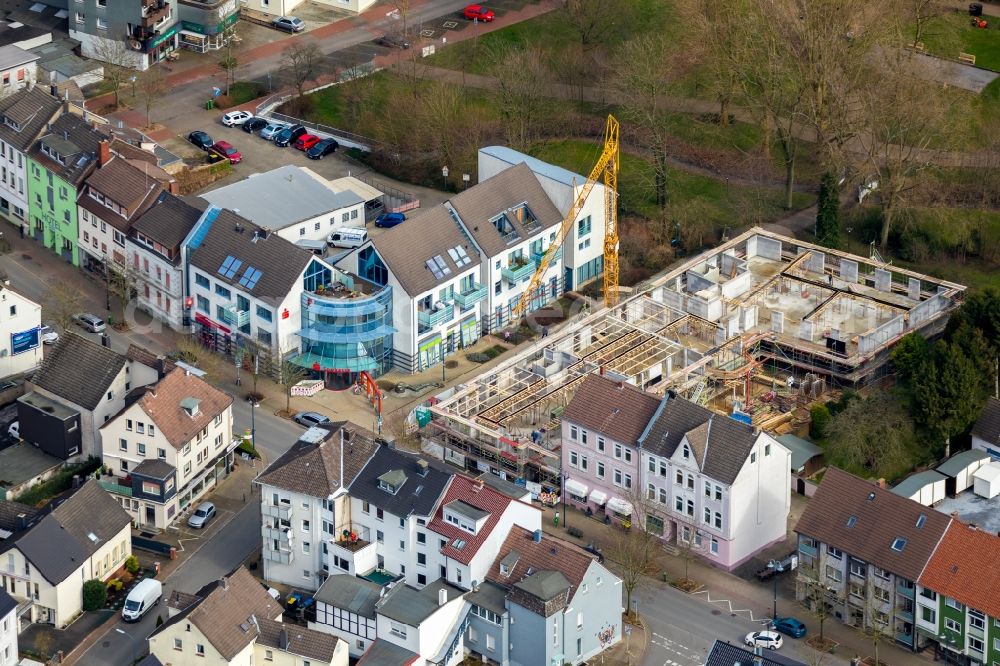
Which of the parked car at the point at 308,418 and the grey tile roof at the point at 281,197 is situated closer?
the parked car at the point at 308,418

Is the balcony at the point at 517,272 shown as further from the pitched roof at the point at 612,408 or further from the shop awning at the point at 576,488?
the shop awning at the point at 576,488

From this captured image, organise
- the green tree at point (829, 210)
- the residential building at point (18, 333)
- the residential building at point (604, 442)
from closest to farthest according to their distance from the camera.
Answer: the residential building at point (604, 442) < the residential building at point (18, 333) < the green tree at point (829, 210)

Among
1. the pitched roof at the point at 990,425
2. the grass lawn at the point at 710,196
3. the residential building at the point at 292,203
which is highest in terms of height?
the residential building at the point at 292,203

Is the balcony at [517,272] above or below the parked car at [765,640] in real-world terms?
above

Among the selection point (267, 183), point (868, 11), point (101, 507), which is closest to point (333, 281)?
point (267, 183)

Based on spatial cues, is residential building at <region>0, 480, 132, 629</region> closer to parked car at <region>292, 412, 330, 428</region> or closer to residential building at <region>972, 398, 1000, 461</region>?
parked car at <region>292, 412, 330, 428</region>

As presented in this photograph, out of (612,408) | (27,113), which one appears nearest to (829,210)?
(612,408)

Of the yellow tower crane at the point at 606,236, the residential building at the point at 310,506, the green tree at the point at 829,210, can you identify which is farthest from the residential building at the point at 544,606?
the green tree at the point at 829,210

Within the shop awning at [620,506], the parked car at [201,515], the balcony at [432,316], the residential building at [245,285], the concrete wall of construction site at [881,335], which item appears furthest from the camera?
the concrete wall of construction site at [881,335]
